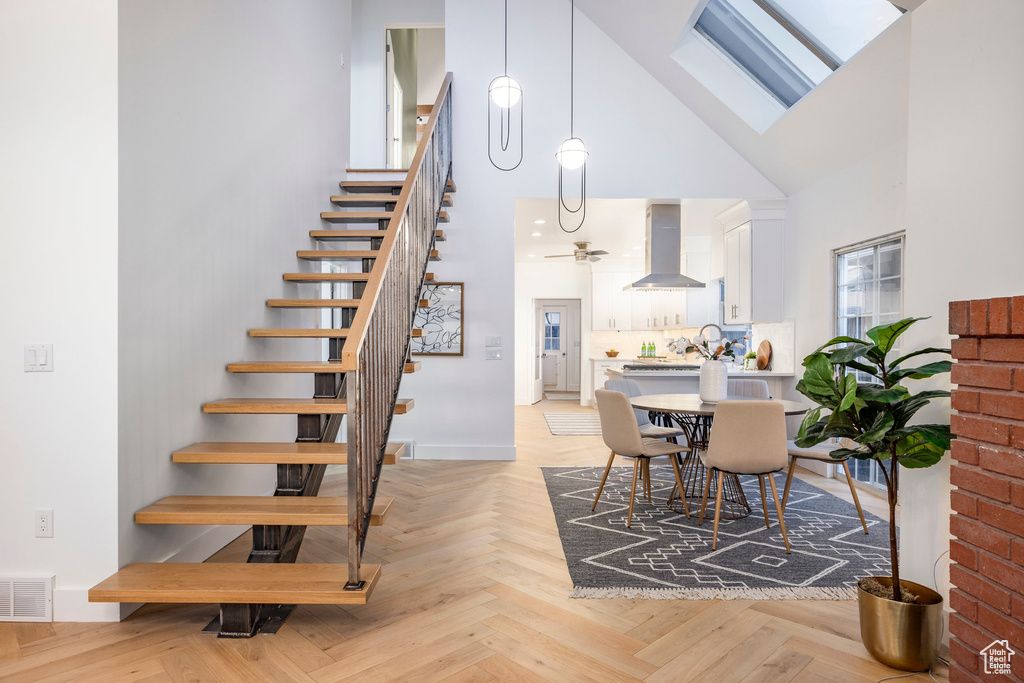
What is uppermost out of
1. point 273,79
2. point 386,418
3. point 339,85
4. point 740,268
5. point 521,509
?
point 339,85

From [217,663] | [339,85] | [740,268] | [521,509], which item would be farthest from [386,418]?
[740,268]

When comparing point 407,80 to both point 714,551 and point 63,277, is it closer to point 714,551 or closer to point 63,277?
point 63,277

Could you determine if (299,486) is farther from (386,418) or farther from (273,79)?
(273,79)

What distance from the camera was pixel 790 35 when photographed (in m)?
4.20

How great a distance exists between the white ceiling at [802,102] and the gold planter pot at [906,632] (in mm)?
3103

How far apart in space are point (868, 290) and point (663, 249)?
2225 mm

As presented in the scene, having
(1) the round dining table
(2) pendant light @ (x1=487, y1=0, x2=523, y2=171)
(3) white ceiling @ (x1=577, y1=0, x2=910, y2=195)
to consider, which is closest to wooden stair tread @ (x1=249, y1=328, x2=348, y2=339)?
(1) the round dining table

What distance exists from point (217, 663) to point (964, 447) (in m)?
2.57

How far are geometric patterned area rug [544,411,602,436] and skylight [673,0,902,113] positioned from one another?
373 centimetres

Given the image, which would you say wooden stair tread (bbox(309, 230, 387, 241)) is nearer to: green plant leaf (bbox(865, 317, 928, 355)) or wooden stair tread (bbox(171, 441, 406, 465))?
wooden stair tread (bbox(171, 441, 406, 465))

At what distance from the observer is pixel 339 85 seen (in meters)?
4.90

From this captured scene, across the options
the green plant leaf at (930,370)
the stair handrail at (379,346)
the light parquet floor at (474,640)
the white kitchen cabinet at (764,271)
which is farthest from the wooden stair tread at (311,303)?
the white kitchen cabinet at (764,271)

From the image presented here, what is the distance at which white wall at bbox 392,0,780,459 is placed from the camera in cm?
542

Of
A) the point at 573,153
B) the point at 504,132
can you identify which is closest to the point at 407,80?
the point at 504,132
